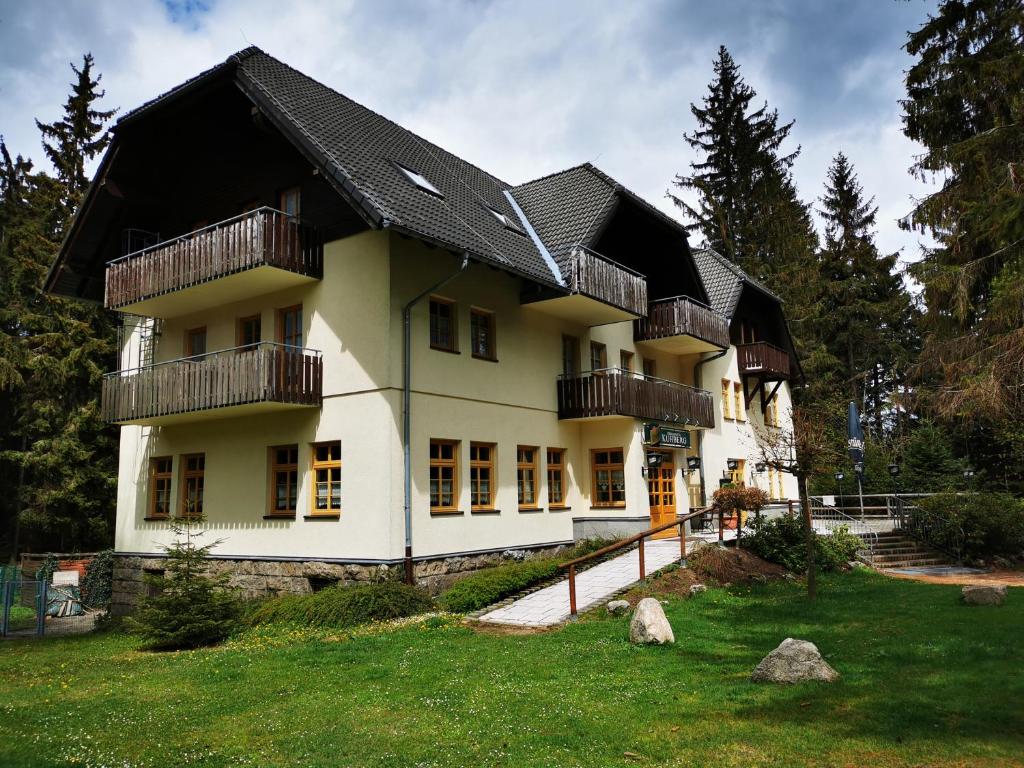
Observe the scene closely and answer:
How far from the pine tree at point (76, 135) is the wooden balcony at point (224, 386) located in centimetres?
1714

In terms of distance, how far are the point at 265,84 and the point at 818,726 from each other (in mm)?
14629

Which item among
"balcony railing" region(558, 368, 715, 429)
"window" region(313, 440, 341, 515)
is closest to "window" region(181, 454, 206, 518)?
"window" region(313, 440, 341, 515)

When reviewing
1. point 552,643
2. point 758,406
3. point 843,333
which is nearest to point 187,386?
point 552,643

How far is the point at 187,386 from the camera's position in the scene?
15.6m

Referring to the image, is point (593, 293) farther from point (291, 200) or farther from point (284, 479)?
point (284, 479)

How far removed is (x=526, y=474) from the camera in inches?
701

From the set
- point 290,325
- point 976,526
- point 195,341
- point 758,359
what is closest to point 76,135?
point 195,341

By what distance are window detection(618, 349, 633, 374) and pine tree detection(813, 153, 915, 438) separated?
876 inches

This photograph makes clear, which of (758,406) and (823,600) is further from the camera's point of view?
(758,406)

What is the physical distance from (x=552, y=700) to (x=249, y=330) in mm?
12379

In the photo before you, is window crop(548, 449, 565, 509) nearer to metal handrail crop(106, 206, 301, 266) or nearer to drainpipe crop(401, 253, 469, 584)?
drainpipe crop(401, 253, 469, 584)

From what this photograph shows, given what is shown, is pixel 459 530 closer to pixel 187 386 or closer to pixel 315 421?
pixel 315 421

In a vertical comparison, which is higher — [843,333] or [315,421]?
[843,333]

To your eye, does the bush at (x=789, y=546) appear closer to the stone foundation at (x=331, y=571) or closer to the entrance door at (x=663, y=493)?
the entrance door at (x=663, y=493)
